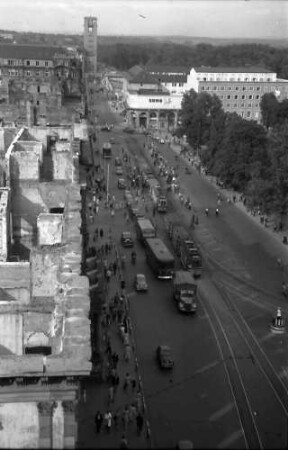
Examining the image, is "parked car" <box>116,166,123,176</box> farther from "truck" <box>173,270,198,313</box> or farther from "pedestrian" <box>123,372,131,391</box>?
"pedestrian" <box>123,372,131,391</box>

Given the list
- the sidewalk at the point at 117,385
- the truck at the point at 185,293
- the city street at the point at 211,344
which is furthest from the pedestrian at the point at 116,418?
the truck at the point at 185,293

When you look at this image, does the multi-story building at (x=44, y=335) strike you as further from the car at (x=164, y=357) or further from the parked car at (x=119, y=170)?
the parked car at (x=119, y=170)

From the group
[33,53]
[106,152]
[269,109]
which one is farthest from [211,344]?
[33,53]

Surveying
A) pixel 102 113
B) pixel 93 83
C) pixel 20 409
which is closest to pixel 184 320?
pixel 20 409

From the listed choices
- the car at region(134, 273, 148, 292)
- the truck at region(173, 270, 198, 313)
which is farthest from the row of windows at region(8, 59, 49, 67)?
the truck at region(173, 270, 198, 313)

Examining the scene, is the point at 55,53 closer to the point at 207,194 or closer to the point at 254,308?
the point at 207,194

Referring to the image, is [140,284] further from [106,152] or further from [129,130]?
[129,130]
